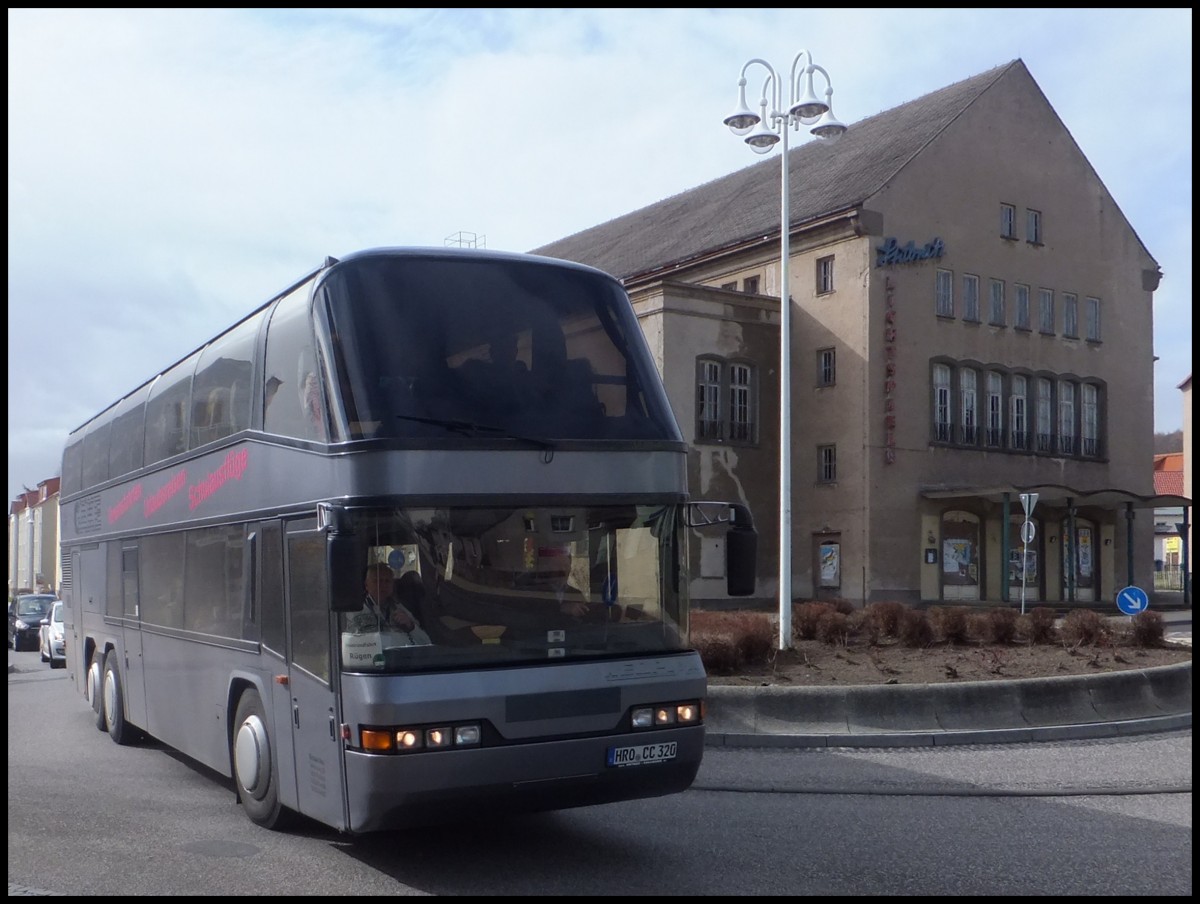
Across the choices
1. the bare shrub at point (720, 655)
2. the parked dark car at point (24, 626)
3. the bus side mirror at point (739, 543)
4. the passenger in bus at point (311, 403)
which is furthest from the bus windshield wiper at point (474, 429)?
the parked dark car at point (24, 626)

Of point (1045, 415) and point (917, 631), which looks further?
point (1045, 415)

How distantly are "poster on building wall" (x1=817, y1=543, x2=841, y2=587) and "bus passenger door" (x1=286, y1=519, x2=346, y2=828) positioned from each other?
31.5 metres

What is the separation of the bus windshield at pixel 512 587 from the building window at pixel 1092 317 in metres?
39.8

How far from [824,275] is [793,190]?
587 cm

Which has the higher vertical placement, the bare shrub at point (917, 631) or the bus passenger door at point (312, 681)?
the bus passenger door at point (312, 681)

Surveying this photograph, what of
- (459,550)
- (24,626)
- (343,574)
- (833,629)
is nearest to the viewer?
(343,574)

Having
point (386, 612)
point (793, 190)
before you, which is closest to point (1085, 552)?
point (793, 190)

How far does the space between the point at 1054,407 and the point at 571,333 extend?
38024 millimetres

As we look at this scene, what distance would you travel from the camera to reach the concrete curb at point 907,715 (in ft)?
42.8

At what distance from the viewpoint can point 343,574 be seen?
710 cm

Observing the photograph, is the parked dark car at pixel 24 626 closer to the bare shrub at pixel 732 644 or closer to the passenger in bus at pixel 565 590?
the bare shrub at pixel 732 644

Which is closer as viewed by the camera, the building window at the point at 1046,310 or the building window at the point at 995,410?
the building window at the point at 995,410

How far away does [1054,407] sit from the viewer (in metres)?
43.1

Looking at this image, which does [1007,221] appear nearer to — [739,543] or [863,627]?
[863,627]
